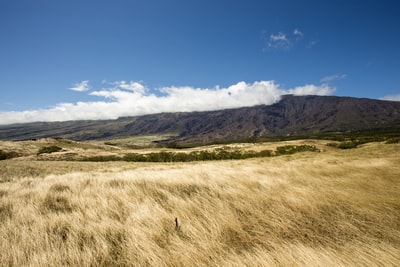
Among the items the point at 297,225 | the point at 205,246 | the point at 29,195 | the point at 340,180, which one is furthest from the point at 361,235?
the point at 29,195

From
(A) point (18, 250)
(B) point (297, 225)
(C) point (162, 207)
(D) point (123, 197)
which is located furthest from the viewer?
(D) point (123, 197)

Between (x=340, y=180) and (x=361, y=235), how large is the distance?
4134 millimetres

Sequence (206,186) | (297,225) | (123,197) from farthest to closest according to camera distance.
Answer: (206,186)
(123,197)
(297,225)

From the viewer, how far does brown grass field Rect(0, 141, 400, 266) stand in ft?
9.03

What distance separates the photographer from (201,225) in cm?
371

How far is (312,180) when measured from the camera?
23.3 ft

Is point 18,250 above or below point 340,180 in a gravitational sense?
above

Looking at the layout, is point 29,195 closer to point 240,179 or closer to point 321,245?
point 240,179

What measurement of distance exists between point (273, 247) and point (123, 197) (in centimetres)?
350

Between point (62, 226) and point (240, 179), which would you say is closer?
point (62, 226)

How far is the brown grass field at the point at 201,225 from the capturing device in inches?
108

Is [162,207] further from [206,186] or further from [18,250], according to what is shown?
[18,250]

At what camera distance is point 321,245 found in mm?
3104

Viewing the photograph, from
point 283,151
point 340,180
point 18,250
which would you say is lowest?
point 283,151
